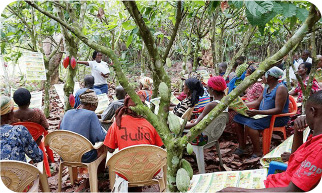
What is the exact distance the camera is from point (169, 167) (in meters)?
1.16

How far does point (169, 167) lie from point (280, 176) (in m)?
1.13

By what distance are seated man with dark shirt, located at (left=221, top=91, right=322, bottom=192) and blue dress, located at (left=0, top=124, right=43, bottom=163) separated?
2014 mm

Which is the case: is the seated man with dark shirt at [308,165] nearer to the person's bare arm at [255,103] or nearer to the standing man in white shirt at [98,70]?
the person's bare arm at [255,103]

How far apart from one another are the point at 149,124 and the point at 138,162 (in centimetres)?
51

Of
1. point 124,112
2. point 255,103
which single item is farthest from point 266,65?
point 255,103

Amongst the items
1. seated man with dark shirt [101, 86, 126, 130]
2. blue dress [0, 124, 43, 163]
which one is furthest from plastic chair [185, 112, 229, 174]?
blue dress [0, 124, 43, 163]

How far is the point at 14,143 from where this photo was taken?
7.57 ft

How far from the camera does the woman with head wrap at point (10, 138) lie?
2.24 meters

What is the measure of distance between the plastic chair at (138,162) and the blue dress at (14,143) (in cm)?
91

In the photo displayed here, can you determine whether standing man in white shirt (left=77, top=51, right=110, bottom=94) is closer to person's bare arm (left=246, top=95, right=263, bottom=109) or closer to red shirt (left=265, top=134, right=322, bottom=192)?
person's bare arm (left=246, top=95, right=263, bottom=109)

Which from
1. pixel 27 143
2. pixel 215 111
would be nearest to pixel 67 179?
pixel 27 143

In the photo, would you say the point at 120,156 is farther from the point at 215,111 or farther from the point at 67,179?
the point at 67,179

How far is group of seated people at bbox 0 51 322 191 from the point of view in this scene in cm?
165

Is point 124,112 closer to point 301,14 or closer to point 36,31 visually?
point 301,14
